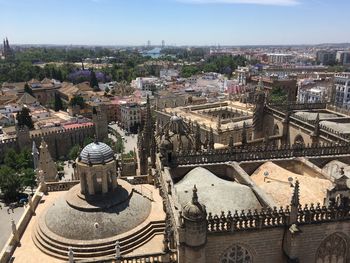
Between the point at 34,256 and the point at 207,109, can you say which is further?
the point at 207,109

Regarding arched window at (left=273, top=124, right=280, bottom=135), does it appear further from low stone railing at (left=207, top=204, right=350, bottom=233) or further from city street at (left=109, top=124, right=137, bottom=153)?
city street at (left=109, top=124, right=137, bottom=153)

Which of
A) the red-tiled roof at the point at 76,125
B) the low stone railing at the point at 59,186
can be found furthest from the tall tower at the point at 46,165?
the red-tiled roof at the point at 76,125

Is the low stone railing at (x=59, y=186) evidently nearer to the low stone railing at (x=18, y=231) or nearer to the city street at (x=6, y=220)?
the low stone railing at (x=18, y=231)

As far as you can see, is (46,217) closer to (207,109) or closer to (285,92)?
(207,109)

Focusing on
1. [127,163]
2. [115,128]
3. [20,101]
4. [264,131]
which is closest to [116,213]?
[127,163]

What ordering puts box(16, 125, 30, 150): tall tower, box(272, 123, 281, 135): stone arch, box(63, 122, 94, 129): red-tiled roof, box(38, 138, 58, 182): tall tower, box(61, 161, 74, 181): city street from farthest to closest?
box(63, 122, 94, 129): red-tiled roof < box(16, 125, 30, 150): tall tower < box(61, 161, 74, 181): city street < box(272, 123, 281, 135): stone arch < box(38, 138, 58, 182): tall tower

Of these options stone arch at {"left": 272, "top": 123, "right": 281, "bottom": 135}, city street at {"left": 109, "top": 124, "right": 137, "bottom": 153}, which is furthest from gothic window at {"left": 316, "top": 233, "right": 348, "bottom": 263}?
city street at {"left": 109, "top": 124, "right": 137, "bottom": 153}
